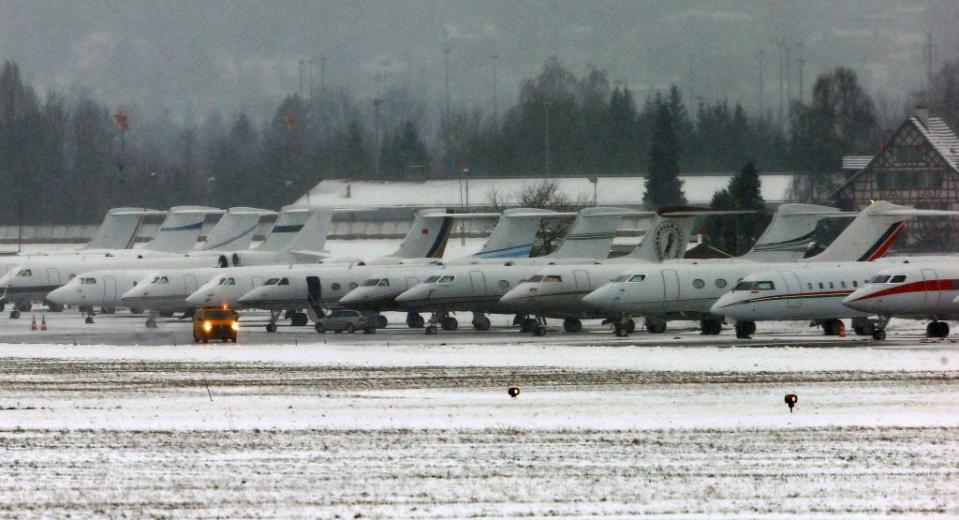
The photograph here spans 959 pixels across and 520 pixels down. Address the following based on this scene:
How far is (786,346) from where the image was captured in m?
45.5

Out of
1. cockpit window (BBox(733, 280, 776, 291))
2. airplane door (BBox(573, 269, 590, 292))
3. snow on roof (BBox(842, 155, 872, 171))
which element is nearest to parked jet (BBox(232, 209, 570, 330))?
airplane door (BBox(573, 269, 590, 292))

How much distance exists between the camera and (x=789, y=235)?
207 ft

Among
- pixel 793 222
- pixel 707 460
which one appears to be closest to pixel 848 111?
pixel 793 222

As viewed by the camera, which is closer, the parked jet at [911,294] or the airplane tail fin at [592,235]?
the parked jet at [911,294]

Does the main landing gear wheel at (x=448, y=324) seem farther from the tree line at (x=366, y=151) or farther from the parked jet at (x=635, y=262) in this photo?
the tree line at (x=366, y=151)

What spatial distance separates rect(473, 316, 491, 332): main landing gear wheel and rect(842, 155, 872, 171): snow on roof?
60.7 metres

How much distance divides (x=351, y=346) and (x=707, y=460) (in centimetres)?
2865

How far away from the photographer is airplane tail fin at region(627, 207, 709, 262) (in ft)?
213

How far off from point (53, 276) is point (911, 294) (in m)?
46.9

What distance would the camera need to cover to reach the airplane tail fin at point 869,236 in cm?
5878

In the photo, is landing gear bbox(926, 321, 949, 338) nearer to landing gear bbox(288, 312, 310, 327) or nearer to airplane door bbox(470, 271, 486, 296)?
airplane door bbox(470, 271, 486, 296)

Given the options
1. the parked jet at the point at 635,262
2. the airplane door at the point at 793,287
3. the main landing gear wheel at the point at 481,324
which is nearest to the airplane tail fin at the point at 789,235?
the parked jet at the point at 635,262

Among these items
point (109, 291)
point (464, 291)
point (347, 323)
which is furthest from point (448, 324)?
point (109, 291)

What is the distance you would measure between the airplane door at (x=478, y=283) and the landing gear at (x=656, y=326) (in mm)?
7197
